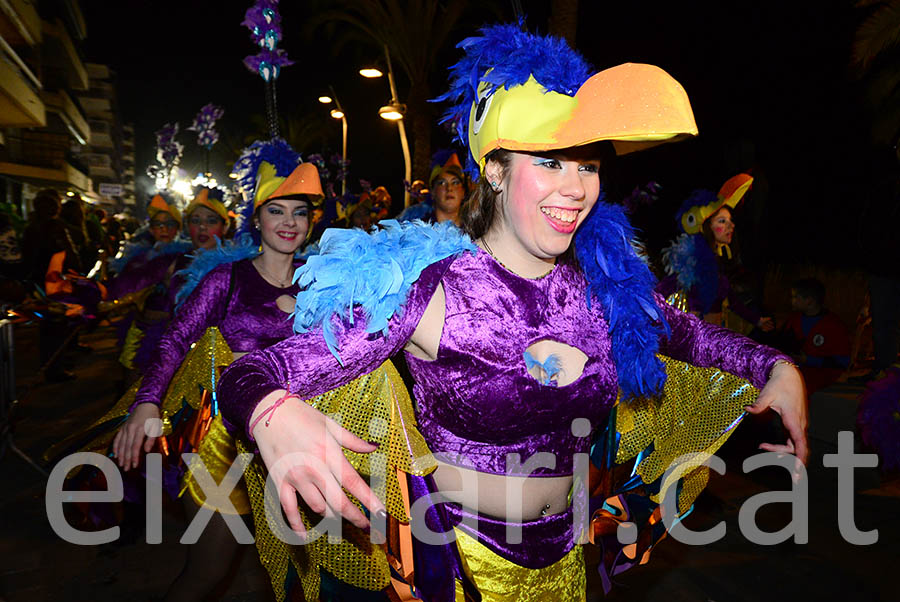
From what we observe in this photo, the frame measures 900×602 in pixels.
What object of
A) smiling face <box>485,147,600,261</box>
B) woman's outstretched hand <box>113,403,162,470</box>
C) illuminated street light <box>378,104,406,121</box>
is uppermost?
illuminated street light <box>378,104,406,121</box>

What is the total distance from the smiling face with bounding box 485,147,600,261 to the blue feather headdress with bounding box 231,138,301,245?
1.93 metres

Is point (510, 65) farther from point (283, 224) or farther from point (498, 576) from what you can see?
point (283, 224)

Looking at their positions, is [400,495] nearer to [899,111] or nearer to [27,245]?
[27,245]

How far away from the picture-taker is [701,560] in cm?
A: 368

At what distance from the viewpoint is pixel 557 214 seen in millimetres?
1569

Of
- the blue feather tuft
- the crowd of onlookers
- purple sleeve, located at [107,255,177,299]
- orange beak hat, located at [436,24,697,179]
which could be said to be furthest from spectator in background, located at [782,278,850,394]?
purple sleeve, located at [107,255,177,299]

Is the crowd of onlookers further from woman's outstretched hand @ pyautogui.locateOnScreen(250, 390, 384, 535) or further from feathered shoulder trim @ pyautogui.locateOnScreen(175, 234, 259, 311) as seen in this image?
woman's outstretched hand @ pyautogui.locateOnScreen(250, 390, 384, 535)

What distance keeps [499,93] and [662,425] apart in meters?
1.16

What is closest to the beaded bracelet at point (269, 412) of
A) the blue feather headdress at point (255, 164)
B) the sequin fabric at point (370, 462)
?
the sequin fabric at point (370, 462)

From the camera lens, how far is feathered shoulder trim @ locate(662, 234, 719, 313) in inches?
192

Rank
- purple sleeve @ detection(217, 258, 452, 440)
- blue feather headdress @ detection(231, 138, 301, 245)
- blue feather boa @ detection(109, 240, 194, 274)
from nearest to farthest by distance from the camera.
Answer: purple sleeve @ detection(217, 258, 452, 440) < blue feather headdress @ detection(231, 138, 301, 245) < blue feather boa @ detection(109, 240, 194, 274)

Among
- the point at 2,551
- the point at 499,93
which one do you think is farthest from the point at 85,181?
the point at 499,93

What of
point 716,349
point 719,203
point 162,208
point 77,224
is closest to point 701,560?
point 716,349

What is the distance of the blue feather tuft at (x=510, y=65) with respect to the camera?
150 centimetres
